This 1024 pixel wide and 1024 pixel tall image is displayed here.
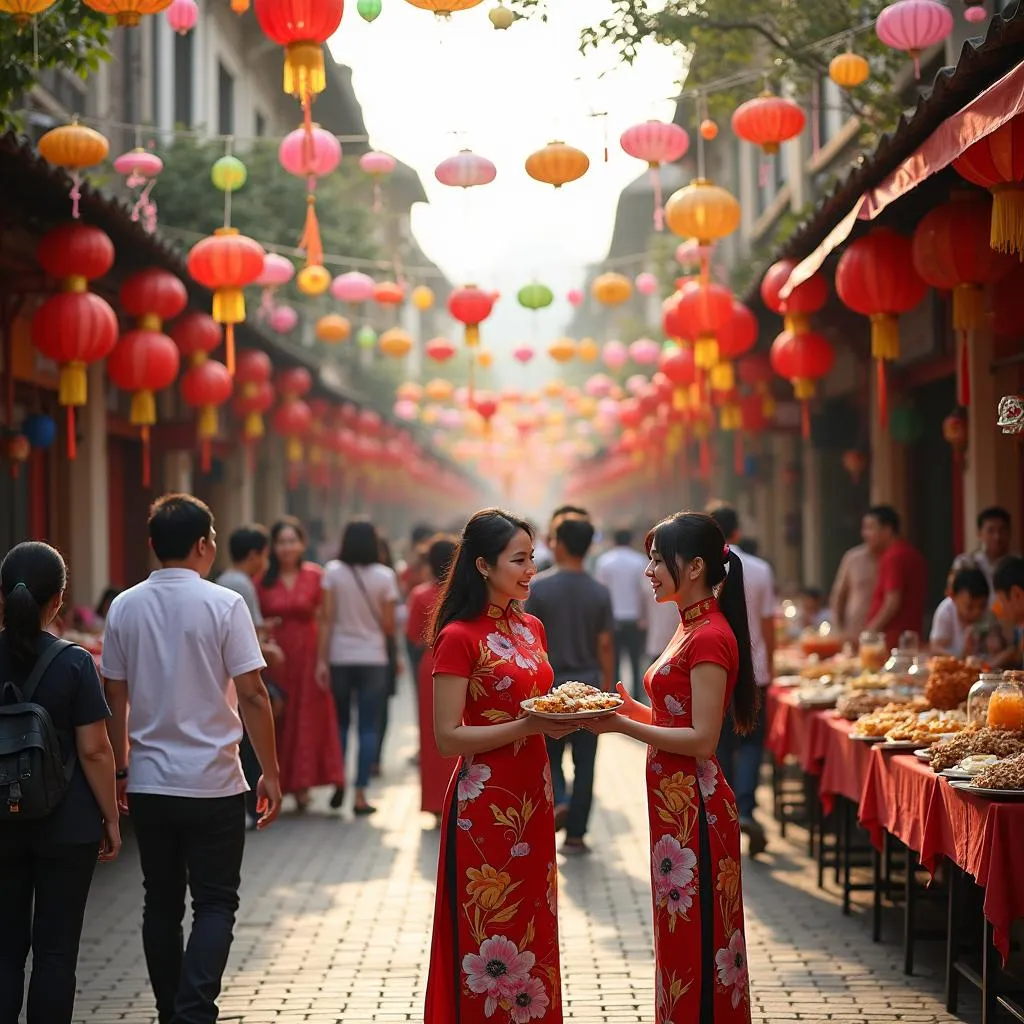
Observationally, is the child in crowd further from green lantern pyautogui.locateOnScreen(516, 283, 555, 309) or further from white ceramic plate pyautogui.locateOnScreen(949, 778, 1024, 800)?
green lantern pyautogui.locateOnScreen(516, 283, 555, 309)

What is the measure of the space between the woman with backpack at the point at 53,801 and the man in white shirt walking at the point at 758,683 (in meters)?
5.31

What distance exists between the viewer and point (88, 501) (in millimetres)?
14500

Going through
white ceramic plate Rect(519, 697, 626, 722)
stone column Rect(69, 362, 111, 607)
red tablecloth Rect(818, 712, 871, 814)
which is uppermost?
stone column Rect(69, 362, 111, 607)

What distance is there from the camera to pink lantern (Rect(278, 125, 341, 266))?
387 inches

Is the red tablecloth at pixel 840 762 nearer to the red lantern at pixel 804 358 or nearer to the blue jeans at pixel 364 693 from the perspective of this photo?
the red lantern at pixel 804 358

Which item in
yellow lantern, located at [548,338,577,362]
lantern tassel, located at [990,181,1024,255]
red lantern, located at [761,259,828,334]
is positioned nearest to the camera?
lantern tassel, located at [990,181,1024,255]

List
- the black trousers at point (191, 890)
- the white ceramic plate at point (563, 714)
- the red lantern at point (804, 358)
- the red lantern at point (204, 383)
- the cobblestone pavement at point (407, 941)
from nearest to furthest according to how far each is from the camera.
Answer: the white ceramic plate at point (563, 714) < the black trousers at point (191, 890) < the cobblestone pavement at point (407, 941) < the red lantern at point (804, 358) < the red lantern at point (204, 383)

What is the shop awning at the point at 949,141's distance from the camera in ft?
18.6

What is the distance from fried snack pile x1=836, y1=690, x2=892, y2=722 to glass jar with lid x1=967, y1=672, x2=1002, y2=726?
57.4 inches

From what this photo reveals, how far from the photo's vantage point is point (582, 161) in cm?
952

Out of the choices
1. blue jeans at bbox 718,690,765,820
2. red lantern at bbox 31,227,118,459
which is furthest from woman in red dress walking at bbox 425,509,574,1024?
red lantern at bbox 31,227,118,459

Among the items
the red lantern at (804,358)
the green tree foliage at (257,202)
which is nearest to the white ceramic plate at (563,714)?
the red lantern at (804,358)

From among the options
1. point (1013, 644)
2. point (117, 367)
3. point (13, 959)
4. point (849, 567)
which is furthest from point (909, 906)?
point (117, 367)

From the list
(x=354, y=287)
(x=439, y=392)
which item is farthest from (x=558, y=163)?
(x=439, y=392)
